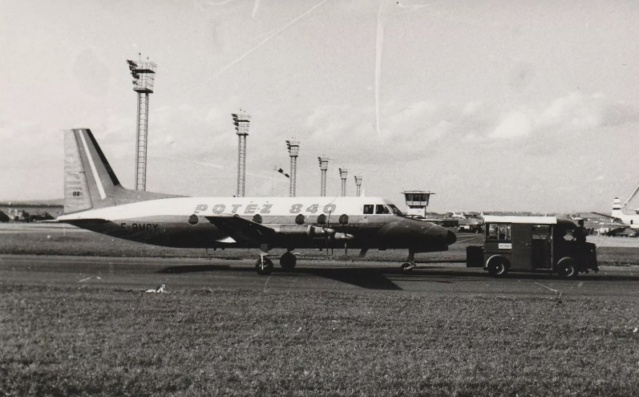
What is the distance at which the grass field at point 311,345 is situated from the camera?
7.34 meters

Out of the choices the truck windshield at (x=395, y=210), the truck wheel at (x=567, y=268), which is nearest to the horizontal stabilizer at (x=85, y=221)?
the truck windshield at (x=395, y=210)

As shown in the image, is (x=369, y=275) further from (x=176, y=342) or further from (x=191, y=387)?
(x=191, y=387)

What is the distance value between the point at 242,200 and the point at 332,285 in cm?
848

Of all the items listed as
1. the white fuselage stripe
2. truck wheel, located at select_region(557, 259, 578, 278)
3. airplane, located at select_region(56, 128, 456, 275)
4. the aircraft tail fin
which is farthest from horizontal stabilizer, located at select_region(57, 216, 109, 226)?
truck wheel, located at select_region(557, 259, 578, 278)

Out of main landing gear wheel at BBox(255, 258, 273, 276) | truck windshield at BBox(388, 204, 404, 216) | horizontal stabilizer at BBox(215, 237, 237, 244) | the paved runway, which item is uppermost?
truck windshield at BBox(388, 204, 404, 216)

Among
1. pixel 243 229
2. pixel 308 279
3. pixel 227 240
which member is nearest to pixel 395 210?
pixel 308 279

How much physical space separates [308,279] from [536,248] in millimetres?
10348

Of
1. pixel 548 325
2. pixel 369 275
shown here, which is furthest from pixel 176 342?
pixel 369 275

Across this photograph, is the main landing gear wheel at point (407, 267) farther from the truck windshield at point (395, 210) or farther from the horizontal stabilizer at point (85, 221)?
the horizontal stabilizer at point (85, 221)

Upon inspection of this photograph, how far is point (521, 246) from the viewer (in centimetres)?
2361

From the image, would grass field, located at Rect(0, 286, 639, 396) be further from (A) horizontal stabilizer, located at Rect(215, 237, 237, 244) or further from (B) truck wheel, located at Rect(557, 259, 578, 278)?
(A) horizontal stabilizer, located at Rect(215, 237, 237, 244)

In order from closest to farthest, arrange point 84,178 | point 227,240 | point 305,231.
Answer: point 305,231
point 227,240
point 84,178

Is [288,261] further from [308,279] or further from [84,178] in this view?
[84,178]

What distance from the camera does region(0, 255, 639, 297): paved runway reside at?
18547 mm
